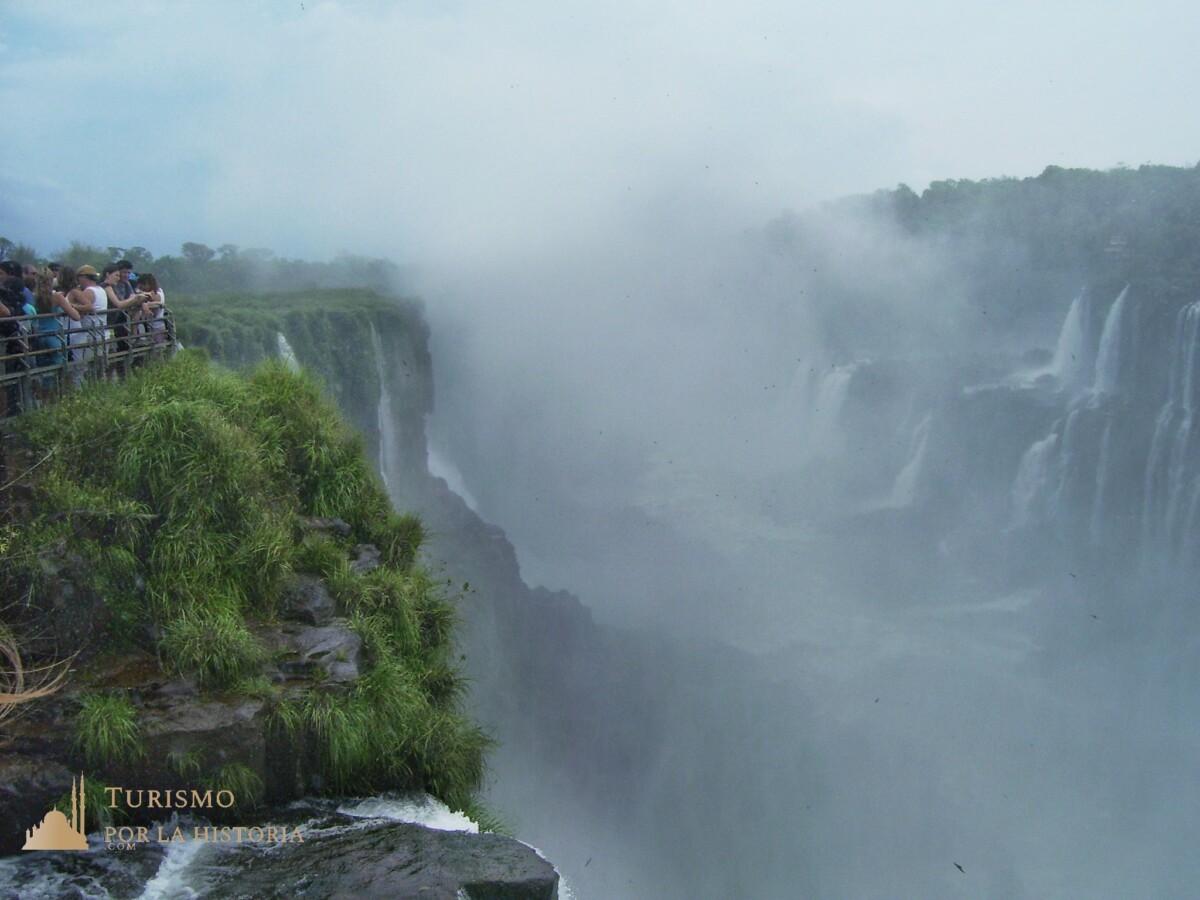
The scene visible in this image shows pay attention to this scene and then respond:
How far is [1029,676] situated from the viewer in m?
20.3

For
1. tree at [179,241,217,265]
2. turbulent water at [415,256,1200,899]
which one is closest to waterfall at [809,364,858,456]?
turbulent water at [415,256,1200,899]

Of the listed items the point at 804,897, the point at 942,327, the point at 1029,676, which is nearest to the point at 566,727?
the point at 804,897

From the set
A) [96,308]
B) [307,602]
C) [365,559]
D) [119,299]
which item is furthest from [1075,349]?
[96,308]

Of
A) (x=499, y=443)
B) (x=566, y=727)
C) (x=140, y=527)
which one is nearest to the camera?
(x=140, y=527)

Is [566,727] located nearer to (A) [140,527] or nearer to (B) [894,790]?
(B) [894,790]

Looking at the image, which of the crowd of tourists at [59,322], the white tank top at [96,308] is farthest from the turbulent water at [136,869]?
the white tank top at [96,308]

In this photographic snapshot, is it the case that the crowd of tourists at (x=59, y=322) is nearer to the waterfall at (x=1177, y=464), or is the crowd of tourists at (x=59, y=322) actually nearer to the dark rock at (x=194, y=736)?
the dark rock at (x=194, y=736)

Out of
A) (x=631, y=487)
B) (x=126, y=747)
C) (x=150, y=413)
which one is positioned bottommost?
(x=631, y=487)

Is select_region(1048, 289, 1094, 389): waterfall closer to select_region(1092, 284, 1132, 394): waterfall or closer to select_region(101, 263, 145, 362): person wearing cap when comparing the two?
select_region(1092, 284, 1132, 394): waterfall

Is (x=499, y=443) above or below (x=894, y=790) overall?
above

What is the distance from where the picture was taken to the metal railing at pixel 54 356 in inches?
282

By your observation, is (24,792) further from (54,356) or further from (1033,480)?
(1033,480)

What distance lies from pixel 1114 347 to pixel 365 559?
76.4 ft

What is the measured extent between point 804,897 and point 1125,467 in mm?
15188
